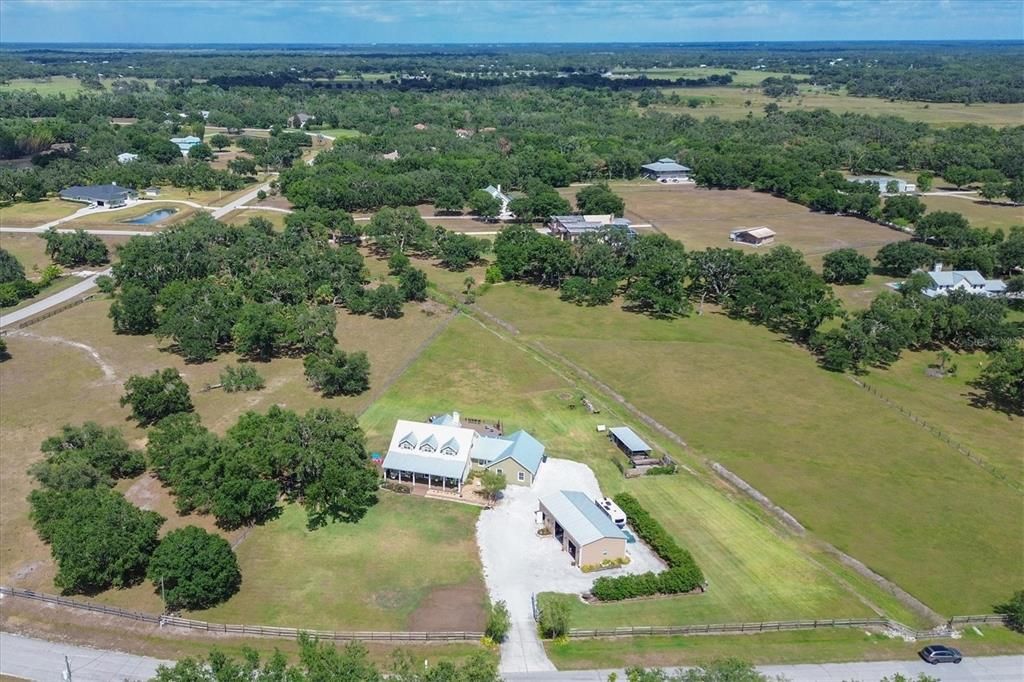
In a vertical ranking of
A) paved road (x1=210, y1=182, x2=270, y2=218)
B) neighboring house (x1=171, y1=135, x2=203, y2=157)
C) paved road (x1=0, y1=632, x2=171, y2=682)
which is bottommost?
paved road (x1=0, y1=632, x2=171, y2=682)

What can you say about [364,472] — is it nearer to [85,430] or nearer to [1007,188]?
[85,430]

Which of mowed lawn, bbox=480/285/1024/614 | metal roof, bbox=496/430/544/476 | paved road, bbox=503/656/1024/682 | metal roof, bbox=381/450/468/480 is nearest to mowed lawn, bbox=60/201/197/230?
mowed lawn, bbox=480/285/1024/614

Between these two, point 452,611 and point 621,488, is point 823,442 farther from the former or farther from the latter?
point 452,611

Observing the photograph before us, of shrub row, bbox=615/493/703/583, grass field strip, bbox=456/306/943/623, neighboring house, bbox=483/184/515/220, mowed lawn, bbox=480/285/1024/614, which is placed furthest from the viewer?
neighboring house, bbox=483/184/515/220

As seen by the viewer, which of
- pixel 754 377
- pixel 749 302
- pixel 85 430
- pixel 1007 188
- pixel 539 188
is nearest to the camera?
pixel 85 430

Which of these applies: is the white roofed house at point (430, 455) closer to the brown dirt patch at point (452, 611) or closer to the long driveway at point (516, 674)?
the brown dirt patch at point (452, 611)

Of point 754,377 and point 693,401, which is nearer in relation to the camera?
point 693,401

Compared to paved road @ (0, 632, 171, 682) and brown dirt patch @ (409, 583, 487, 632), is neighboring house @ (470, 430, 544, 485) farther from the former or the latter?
paved road @ (0, 632, 171, 682)

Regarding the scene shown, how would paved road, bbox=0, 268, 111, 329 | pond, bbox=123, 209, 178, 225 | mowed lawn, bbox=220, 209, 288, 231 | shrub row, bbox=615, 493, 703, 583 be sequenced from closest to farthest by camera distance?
1. shrub row, bbox=615, 493, 703, 583
2. paved road, bbox=0, 268, 111, 329
3. pond, bbox=123, 209, 178, 225
4. mowed lawn, bbox=220, 209, 288, 231

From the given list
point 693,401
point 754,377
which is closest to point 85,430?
point 693,401
